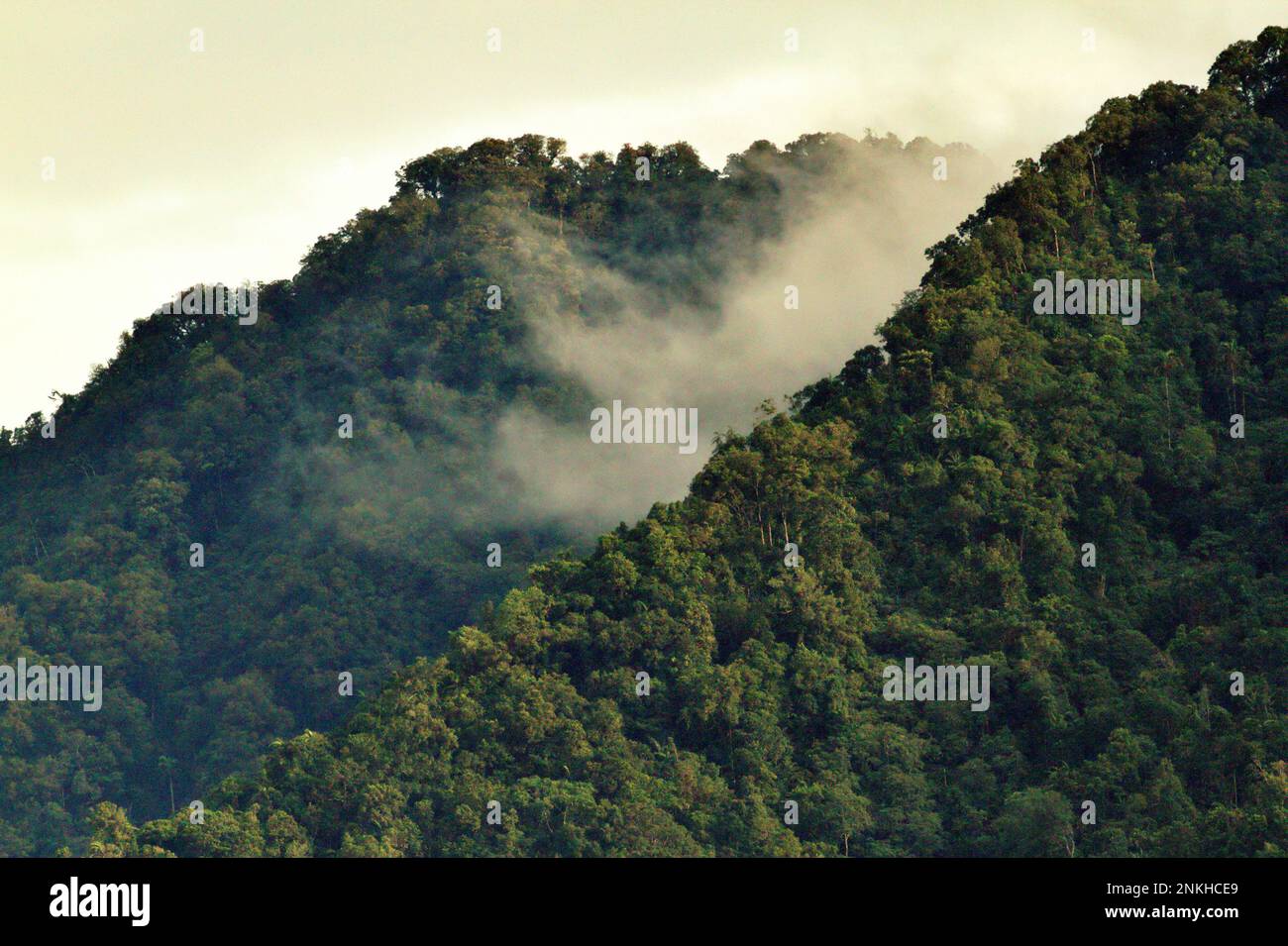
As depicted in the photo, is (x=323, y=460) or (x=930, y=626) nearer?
(x=930, y=626)

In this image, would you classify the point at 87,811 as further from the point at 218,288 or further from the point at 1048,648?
the point at 1048,648

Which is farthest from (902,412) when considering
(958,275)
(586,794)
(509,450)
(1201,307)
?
(509,450)

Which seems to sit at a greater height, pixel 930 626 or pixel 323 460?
pixel 323 460

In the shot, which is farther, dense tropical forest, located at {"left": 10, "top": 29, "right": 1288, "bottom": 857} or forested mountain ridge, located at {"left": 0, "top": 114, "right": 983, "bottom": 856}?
forested mountain ridge, located at {"left": 0, "top": 114, "right": 983, "bottom": 856}

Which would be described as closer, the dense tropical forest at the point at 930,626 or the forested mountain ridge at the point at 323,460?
the dense tropical forest at the point at 930,626
